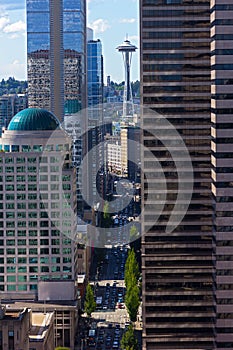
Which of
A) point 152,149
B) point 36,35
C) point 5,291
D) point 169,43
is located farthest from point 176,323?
point 36,35

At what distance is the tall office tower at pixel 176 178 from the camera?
86.0ft

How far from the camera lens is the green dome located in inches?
1404

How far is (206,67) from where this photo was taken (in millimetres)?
26266

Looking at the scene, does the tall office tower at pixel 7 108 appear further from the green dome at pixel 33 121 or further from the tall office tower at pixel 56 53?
the green dome at pixel 33 121

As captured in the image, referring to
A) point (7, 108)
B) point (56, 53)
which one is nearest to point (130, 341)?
point (56, 53)

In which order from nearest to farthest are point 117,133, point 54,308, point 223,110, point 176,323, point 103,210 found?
point 223,110 < point 176,323 < point 54,308 < point 103,210 < point 117,133

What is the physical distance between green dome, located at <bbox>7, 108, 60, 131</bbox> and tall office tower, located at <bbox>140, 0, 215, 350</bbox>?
1008cm

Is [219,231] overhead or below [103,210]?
overhead

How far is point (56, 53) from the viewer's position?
65938 millimetres

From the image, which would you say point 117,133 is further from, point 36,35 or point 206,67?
point 206,67

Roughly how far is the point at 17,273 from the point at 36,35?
A: 34.5m

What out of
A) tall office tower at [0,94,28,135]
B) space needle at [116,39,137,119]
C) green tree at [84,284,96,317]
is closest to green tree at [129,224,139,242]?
green tree at [84,284,96,317]

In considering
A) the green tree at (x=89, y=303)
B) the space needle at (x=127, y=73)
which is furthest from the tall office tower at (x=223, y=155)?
the space needle at (x=127, y=73)

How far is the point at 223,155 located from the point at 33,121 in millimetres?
13150
